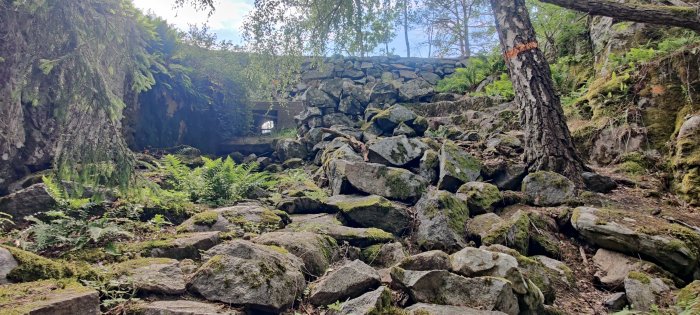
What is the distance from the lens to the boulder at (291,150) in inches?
393

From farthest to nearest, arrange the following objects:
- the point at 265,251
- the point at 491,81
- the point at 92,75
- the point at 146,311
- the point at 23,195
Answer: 1. the point at 491,81
2. the point at 23,195
3. the point at 92,75
4. the point at 265,251
5. the point at 146,311

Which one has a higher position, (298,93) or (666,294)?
(298,93)

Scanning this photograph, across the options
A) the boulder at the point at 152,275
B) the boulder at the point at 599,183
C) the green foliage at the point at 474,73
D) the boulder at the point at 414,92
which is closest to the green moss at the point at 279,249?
the boulder at the point at 152,275

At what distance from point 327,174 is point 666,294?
470 cm

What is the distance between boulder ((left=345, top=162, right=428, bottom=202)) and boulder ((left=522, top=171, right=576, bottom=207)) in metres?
1.36

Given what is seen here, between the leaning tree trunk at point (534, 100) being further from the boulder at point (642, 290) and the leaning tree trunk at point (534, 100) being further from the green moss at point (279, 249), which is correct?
the green moss at point (279, 249)

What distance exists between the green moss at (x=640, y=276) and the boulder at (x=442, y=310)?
1.48 metres

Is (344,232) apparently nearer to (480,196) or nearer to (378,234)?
(378,234)

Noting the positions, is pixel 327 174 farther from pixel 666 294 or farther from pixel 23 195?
pixel 666 294

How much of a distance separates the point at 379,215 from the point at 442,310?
211 centimetres

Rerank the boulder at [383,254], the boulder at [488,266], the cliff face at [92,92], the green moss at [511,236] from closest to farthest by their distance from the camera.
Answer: the boulder at [488,266]
the cliff face at [92,92]
the boulder at [383,254]
the green moss at [511,236]

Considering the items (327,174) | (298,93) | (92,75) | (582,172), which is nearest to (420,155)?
(327,174)

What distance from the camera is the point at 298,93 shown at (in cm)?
1377

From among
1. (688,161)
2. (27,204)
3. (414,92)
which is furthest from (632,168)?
(27,204)
